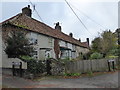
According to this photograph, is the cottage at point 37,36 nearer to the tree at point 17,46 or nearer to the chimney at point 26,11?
the chimney at point 26,11

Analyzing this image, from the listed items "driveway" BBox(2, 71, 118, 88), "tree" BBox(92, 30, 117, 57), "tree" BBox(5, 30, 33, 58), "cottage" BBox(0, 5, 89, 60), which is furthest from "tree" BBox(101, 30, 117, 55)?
"tree" BBox(5, 30, 33, 58)

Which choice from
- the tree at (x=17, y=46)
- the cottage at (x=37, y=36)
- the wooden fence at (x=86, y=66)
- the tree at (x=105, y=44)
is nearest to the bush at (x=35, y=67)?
the tree at (x=17, y=46)

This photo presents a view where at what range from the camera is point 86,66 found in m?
14.4

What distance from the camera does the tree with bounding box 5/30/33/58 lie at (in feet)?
43.3

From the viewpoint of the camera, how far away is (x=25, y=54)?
13.7 metres

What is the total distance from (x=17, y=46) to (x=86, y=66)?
24.4 feet

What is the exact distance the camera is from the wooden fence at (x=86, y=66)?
1373 centimetres

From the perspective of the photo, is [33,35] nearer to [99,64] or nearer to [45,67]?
[45,67]

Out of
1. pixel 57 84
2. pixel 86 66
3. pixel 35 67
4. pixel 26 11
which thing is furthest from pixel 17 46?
pixel 26 11

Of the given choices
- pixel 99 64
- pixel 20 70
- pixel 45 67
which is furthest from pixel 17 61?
pixel 99 64

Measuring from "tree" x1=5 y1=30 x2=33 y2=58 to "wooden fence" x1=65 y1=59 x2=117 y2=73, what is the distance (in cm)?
455

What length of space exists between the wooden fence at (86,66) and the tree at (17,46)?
4.55 meters

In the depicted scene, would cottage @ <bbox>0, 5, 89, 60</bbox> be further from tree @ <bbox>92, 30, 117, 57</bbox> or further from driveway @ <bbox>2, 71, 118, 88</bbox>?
driveway @ <bbox>2, 71, 118, 88</bbox>

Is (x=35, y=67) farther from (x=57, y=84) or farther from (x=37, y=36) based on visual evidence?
(x=37, y=36)
